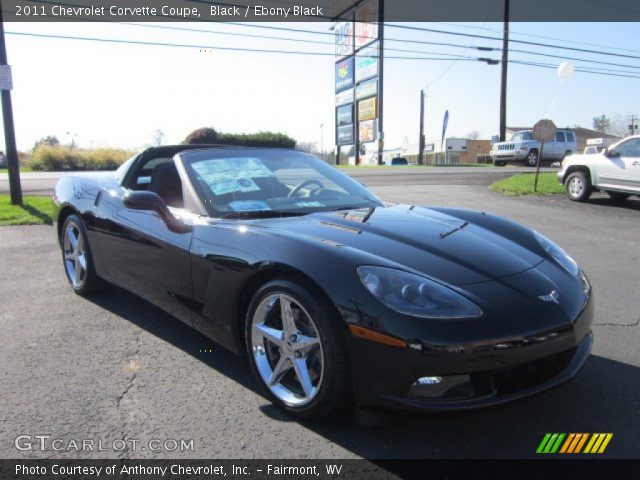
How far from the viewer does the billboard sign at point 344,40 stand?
4497 cm

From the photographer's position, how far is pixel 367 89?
42.3 meters

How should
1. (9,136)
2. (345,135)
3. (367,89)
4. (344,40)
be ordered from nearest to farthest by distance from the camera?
(9,136) → (367,89) → (344,40) → (345,135)

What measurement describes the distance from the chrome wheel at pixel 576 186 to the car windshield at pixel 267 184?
28.0 feet

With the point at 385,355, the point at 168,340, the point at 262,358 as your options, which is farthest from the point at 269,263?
the point at 168,340

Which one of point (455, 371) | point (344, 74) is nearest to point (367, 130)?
point (344, 74)

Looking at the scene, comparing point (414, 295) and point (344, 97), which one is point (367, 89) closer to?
point (344, 97)

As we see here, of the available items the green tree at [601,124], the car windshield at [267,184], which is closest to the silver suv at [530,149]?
the car windshield at [267,184]

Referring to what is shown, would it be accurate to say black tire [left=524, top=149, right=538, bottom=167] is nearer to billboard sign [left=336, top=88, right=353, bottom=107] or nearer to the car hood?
the car hood

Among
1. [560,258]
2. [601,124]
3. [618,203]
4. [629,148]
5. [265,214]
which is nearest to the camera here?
[560,258]

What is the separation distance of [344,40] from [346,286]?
47781 mm

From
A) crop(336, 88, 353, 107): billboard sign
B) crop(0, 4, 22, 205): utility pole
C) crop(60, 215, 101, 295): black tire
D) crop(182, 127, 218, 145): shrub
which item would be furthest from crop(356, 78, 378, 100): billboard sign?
crop(60, 215, 101, 295): black tire

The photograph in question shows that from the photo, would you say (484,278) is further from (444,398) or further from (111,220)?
(111,220)

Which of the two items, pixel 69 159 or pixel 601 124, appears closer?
pixel 69 159

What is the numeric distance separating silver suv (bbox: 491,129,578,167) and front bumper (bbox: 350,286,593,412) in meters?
23.7
